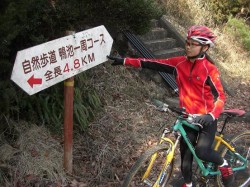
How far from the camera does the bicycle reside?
12.2ft

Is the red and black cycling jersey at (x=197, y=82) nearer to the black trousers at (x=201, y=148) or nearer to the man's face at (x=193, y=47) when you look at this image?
the man's face at (x=193, y=47)

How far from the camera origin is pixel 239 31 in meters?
10.8

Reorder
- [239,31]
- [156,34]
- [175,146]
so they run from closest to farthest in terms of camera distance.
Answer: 1. [175,146]
2. [156,34]
3. [239,31]

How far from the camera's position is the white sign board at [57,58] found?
3412 mm

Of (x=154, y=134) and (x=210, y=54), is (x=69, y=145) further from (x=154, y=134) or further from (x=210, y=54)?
(x=210, y=54)

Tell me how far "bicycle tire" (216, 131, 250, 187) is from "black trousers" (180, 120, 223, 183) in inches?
14.4

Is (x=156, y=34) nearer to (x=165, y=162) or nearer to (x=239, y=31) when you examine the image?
(x=239, y=31)

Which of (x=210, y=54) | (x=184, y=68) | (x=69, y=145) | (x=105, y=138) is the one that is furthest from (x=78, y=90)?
(x=210, y=54)

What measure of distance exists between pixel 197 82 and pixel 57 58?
144cm

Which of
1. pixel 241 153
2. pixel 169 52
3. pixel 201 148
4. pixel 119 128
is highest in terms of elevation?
pixel 201 148

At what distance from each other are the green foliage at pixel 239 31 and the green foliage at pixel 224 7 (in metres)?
0.37

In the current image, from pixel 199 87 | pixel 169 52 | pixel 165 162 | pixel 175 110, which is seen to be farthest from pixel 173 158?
pixel 169 52

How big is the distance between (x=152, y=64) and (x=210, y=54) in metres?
5.47

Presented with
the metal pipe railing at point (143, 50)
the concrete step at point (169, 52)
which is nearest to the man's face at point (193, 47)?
the metal pipe railing at point (143, 50)
